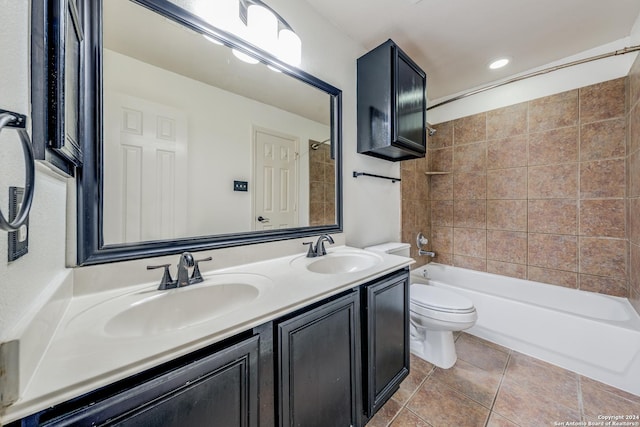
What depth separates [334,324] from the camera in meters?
0.94

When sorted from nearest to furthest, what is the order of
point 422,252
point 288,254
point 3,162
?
point 3,162, point 288,254, point 422,252

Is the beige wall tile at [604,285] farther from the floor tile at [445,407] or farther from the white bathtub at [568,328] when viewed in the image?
the floor tile at [445,407]

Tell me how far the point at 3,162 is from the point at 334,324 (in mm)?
972

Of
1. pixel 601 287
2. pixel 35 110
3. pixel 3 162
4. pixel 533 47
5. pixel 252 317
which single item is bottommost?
pixel 601 287

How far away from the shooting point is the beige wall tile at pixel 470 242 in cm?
244

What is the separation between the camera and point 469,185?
2518mm

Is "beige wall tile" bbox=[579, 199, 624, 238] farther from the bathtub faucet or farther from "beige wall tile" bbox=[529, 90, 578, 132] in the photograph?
the bathtub faucet

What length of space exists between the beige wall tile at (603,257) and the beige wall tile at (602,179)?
0.37m

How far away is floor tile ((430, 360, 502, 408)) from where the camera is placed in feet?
4.48

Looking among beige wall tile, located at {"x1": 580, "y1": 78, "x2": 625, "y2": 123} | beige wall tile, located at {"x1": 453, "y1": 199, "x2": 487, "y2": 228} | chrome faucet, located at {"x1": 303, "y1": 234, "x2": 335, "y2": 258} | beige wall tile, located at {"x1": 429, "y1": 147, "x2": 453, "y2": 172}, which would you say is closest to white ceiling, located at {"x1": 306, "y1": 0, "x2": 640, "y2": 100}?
beige wall tile, located at {"x1": 580, "y1": 78, "x2": 625, "y2": 123}

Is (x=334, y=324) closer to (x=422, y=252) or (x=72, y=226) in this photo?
(x=72, y=226)

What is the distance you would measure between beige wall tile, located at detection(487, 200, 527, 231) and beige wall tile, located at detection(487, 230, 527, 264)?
59 millimetres

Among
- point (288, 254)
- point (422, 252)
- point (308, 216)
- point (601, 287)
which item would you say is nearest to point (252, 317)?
point (288, 254)

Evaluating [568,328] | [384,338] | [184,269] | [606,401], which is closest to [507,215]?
[568,328]
